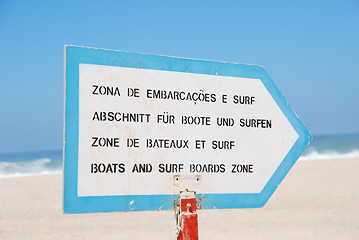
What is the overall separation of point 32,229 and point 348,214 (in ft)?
19.0

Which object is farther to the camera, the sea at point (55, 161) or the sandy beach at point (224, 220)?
the sea at point (55, 161)

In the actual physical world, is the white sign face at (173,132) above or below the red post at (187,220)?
above

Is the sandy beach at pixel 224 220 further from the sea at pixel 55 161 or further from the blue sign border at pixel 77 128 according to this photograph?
the sea at pixel 55 161

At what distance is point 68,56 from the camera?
1.46m

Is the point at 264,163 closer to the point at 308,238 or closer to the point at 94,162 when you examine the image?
the point at 94,162

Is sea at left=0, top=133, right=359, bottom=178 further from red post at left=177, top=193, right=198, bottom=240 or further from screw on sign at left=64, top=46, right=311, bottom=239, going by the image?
red post at left=177, top=193, right=198, bottom=240

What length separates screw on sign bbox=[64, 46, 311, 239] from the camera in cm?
145

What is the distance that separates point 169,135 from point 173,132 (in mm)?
24

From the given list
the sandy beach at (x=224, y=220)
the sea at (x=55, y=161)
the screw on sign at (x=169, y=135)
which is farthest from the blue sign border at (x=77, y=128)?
the sea at (x=55, y=161)

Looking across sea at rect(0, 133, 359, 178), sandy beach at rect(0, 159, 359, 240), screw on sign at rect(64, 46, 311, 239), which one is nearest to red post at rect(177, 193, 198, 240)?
screw on sign at rect(64, 46, 311, 239)

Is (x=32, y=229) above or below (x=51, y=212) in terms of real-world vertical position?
below

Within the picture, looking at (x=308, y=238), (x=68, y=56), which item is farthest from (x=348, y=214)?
(x=68, y=56)

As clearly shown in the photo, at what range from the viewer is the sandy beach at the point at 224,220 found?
224 inches

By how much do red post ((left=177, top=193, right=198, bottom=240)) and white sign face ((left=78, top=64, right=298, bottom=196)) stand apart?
7cm
